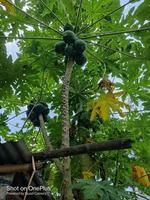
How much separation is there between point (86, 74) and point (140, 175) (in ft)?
6.28

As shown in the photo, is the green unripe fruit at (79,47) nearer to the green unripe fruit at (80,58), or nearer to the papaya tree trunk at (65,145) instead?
the green unripe fruit at (80,58)

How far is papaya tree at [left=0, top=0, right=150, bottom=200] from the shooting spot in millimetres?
4551

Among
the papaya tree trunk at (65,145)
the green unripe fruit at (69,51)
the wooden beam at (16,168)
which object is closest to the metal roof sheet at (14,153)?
the wooden beam at (16,168)

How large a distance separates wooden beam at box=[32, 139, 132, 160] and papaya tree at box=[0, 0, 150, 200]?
0.85 m

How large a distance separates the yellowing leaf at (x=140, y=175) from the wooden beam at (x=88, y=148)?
1.54 meters

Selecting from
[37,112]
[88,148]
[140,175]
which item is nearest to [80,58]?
[37,112]

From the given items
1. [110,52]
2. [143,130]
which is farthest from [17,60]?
[143,130]

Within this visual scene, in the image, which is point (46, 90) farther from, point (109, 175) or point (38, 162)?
point (38, 162)

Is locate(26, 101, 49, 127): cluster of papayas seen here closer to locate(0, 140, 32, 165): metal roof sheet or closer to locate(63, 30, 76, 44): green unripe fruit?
locate(63, 30, 76, 44): green unripe fruit

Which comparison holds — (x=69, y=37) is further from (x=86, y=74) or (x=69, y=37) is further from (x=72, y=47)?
(x=86, y=74)

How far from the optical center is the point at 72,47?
4613 millimetres

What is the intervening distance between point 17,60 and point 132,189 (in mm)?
1822

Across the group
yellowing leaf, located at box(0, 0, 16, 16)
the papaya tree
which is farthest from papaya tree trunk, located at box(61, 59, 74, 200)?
yellowing leaf, located at box(0, 0, 16, 16)

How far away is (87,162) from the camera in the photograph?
5.13 meters
